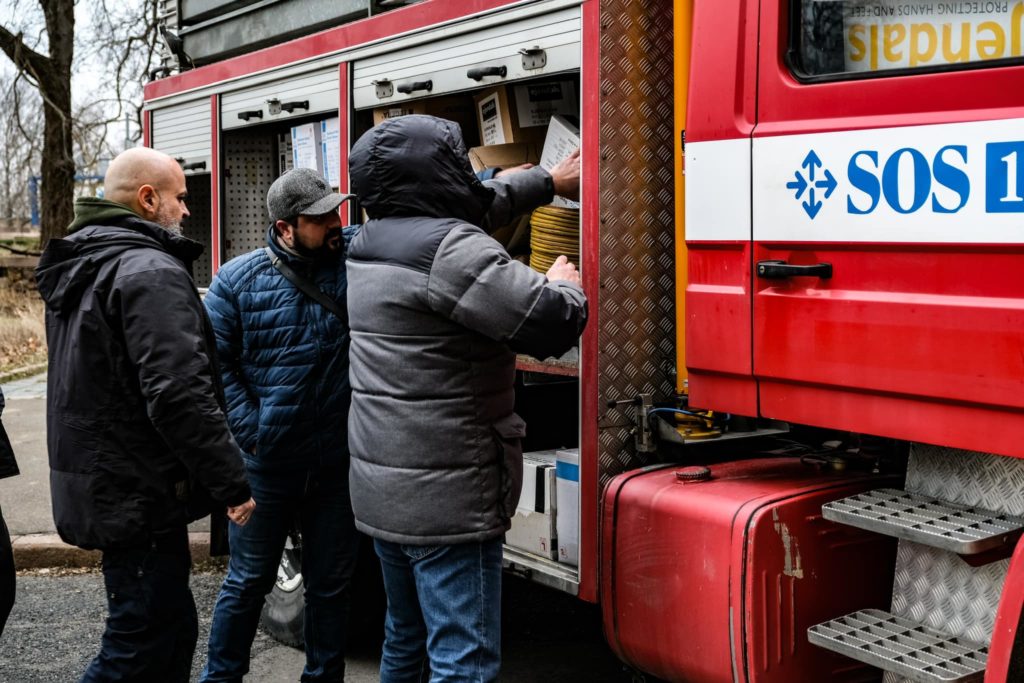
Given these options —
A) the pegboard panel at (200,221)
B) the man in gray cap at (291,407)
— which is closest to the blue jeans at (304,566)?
the man in gray cap at (291,407)

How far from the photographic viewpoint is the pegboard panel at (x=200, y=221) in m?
5.76

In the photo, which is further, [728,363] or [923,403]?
[728,363]

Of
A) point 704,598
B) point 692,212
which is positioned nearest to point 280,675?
point 704,598

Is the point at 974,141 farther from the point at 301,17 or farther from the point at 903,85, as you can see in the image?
the point at 301,17

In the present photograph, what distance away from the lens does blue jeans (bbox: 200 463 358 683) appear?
359 cm

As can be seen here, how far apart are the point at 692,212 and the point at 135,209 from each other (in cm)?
147

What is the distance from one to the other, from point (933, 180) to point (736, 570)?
967mm

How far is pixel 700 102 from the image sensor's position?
2.91 meters

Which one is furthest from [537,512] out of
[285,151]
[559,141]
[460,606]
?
[285,151]

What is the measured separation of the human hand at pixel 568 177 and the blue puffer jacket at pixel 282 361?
777mm

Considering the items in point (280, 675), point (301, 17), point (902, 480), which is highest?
point (301, 17)

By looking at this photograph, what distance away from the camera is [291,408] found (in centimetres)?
350

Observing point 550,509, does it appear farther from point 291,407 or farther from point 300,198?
point 300,198

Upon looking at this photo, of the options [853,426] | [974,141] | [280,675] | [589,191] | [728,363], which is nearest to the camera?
[974,141]
